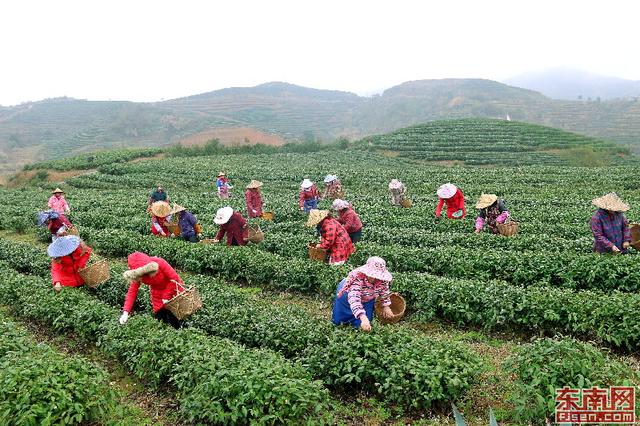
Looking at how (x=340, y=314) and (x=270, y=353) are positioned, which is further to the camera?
(x=340, y=314)

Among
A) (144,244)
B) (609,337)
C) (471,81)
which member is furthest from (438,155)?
(471,81)

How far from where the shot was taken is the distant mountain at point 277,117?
99.4 meters

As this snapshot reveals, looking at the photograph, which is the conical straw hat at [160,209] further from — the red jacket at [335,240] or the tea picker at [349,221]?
the red jacket at [335,240]

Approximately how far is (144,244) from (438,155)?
41.3 meters

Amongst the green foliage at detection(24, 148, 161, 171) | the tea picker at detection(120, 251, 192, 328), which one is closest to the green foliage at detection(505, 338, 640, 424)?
the tea picker at detection(120, 251, 192, 328)

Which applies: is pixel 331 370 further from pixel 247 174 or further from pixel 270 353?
pixel 247 174

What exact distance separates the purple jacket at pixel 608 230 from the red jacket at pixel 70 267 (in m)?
10.0

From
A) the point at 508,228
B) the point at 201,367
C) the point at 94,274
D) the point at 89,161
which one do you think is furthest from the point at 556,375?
the point at 89,161

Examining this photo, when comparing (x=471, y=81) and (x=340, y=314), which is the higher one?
(x=471, y=81)

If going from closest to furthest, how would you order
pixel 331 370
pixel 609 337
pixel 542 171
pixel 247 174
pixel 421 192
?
1. pixel 331 370
2. pixel 609 337
3. pixel 421 192
4. pixel 542 171
5. pixel 247 174

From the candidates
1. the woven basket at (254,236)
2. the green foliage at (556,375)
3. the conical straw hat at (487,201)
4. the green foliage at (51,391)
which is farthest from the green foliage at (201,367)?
the conical straw hat at (487,201)

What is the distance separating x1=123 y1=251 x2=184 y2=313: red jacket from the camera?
6.97m

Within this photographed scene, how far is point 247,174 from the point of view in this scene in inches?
1427

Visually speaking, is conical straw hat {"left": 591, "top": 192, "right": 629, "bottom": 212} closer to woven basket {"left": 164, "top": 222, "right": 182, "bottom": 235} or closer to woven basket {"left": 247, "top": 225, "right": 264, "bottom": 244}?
woven basket {"left": 247, "top": 225, "right": 264, "bottom": 244}
